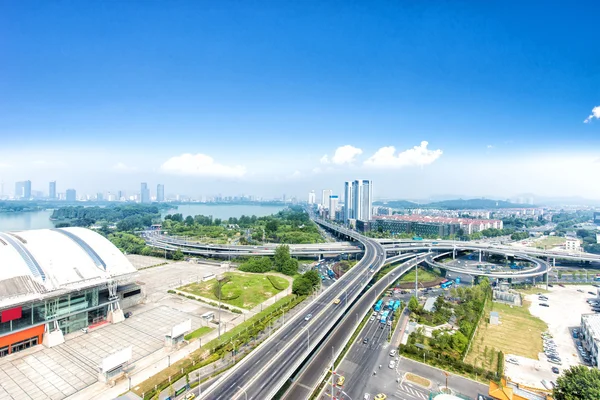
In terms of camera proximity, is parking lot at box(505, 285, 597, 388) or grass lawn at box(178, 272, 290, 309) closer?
parking lot at box(505, 285, 597, 388)

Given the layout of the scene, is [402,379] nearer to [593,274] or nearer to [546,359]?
[546,359]

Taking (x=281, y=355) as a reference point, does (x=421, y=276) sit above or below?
below

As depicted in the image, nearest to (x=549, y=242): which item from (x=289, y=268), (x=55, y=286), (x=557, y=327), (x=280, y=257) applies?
(x=557, y=327)

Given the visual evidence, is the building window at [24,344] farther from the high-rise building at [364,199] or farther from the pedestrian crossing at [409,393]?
the high-rise building at [364,199]

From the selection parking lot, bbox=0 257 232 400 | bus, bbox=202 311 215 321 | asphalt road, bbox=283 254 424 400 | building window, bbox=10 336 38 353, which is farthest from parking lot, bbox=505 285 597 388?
building window, bbox=10 336 38 353

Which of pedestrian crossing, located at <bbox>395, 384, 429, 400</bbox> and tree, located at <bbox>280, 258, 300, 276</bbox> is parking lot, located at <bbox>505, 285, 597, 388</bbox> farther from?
tree, located at <bbox>280, 258, 300, 276</bbox>

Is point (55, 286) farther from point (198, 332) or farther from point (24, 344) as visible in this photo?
point (198, 332)
